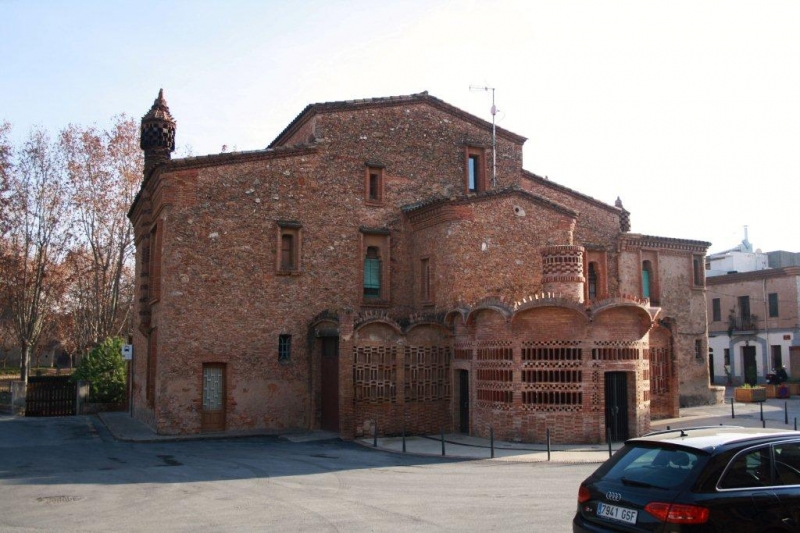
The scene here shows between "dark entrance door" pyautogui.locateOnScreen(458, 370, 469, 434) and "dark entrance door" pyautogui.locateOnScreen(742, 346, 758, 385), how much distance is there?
1215 inches

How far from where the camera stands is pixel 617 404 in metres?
20.4

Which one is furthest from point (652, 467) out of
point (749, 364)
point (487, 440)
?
point (749, 364)

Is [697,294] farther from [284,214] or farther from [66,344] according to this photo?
[66,344]

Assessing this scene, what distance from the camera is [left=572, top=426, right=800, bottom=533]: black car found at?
6.45 meters

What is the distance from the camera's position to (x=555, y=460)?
56.0 feet

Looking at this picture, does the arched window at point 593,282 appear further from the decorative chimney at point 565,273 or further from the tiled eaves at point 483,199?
the decorative chimney at point 565,273

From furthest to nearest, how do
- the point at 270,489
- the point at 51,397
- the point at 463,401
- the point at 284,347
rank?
the point at 51,397 → the point at 284,347 → the point at 463,401 → the point at 270,489

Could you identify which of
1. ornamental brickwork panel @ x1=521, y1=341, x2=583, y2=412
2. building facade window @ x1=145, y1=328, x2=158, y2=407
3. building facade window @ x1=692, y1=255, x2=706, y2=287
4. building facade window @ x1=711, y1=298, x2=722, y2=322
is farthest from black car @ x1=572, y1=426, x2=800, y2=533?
building facade window @ x1=711, y1=298, x2=722, y2=322

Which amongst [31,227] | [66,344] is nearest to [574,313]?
[31,227]

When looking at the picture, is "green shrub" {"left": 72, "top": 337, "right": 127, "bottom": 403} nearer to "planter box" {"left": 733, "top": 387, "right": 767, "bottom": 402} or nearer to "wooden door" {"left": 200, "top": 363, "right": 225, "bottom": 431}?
"wooden door" {"left": 200, "top": 363, "right": 225, "bottom": 431}

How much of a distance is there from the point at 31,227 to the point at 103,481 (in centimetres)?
2569

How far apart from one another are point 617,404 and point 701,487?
47.2ft

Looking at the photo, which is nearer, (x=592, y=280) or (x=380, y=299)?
(x=380, y=299)

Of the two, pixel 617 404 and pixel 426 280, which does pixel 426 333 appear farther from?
pixel 617 404
